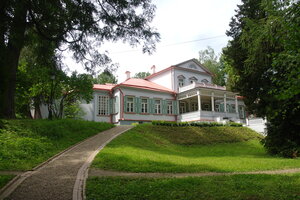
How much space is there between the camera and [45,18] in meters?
7.48

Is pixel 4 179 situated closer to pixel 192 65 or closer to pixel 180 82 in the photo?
pixel 180 82

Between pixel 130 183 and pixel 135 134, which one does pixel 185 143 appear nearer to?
pixel 135 134

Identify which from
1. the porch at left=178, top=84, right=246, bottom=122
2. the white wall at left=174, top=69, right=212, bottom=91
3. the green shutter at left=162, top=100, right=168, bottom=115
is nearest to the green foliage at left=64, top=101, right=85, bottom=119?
the green shutter at left=162, top=100, right=168, bottom=115

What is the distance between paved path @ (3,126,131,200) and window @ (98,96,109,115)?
14.9m

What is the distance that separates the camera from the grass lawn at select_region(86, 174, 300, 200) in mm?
5242

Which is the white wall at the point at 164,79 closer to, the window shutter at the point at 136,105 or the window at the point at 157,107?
the window at the point at 157,107

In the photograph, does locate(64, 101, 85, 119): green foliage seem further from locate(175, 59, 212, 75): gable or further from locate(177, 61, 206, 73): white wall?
locate(177, 61, 206, 73): white wall

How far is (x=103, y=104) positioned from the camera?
87.3 ft

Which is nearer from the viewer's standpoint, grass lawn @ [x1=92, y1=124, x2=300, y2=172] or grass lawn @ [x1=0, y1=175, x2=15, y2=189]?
grass lawn @ [x1=0, y1=175, x2=15, y2=189]

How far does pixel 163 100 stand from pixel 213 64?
21859 mm

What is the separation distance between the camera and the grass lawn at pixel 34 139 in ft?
29.4

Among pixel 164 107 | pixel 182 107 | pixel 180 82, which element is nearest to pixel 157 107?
pixel 164 107

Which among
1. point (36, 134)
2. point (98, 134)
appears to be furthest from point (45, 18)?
point (98, 134)

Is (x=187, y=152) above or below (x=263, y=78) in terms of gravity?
below
